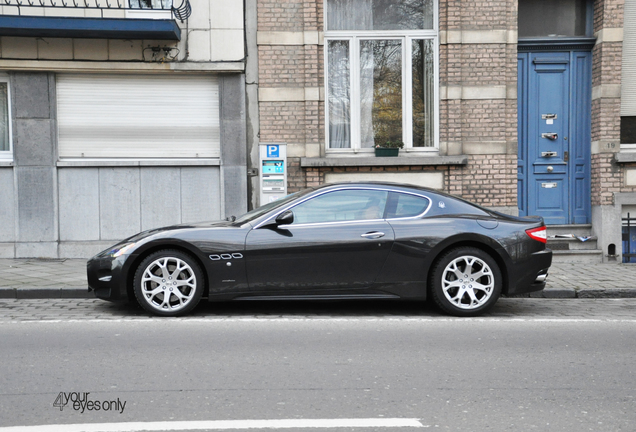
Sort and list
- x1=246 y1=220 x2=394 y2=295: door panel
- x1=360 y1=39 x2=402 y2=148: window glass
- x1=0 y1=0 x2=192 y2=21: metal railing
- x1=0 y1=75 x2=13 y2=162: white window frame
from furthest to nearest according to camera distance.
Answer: x1=360 y1=39 x2=402 y2=148: window glass < x1=0 y1=75 x2=13 y2=162: white window frame < x1=0 y1=0 x2=192 y2=21: metal railing < x1=246 y1=220 x2=394 y2=295: door panel

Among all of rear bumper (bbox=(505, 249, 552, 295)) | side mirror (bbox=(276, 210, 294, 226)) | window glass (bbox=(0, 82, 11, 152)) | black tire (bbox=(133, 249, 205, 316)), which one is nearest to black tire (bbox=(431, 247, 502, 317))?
rear bumper (bbox=(505, 249, 552, 295))

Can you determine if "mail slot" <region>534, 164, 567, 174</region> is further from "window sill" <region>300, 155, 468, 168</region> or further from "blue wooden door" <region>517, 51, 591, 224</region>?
"window sill" <region>300, 155, 468, 168</region>

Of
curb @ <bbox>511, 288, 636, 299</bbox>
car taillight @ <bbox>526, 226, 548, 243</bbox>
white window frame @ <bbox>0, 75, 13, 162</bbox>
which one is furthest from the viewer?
white window frame @ <bbox>0, 75, 13, 162</bbox>

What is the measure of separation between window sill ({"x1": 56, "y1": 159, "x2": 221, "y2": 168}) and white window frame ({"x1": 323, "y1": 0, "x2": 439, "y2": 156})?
2250 millimetres

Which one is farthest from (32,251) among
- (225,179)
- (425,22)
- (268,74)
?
(425,22)

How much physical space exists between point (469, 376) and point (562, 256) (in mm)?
7481

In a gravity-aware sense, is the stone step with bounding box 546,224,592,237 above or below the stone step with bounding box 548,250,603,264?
above

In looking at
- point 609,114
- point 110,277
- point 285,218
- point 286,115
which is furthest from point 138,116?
point 609,114

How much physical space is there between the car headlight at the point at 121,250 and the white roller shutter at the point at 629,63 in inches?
359

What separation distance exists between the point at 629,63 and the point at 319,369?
9717mm

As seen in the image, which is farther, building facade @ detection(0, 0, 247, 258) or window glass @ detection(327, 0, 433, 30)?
window glass @ detection(327, 0, 433, 30)

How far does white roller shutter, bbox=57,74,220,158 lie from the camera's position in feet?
39.2

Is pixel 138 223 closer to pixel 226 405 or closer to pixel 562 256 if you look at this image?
pixel 562 256

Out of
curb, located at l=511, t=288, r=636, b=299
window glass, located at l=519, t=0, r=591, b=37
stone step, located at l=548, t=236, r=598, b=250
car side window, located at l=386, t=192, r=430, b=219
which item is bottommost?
curb, located at l=511, t=288, r=636, b=299
